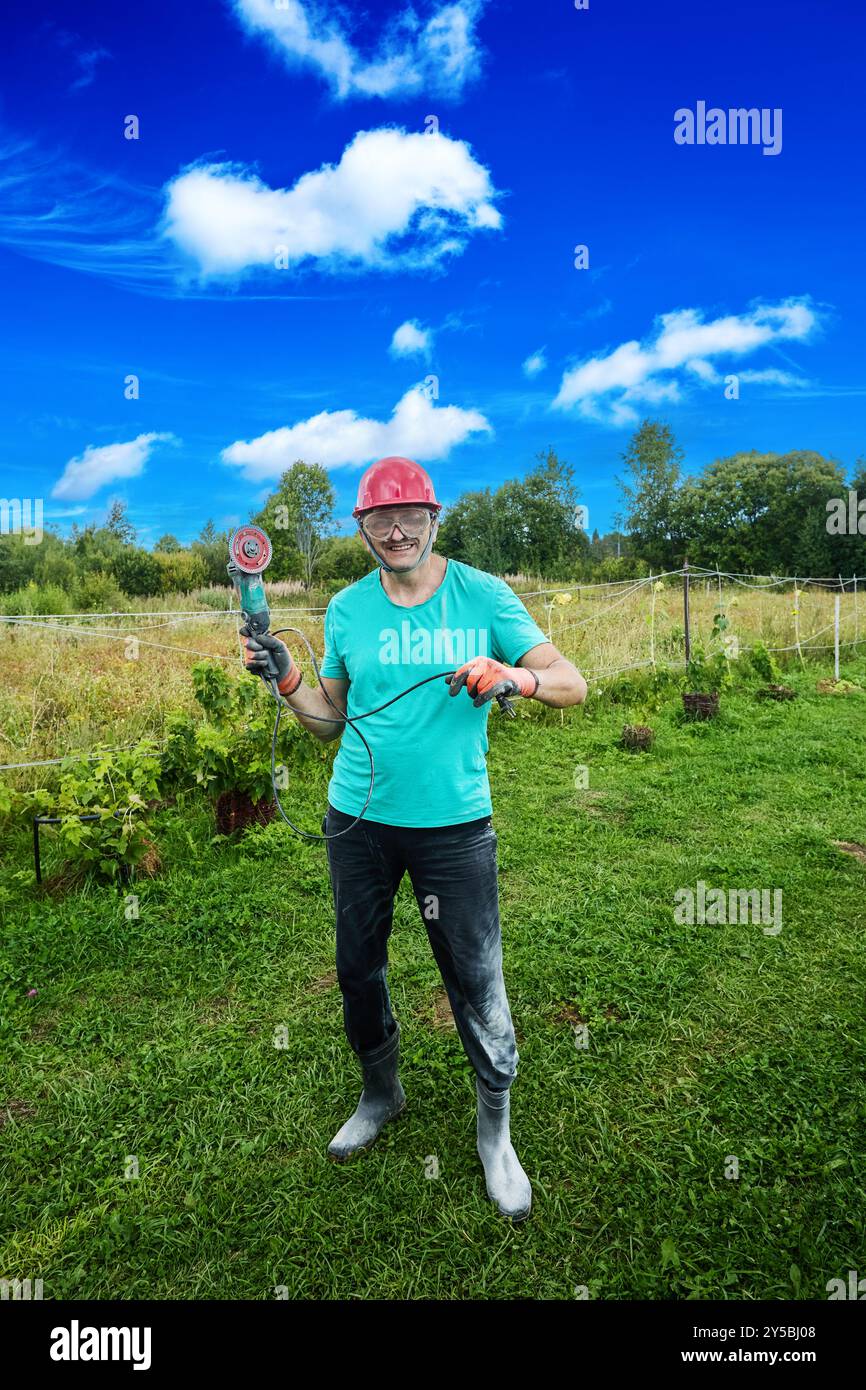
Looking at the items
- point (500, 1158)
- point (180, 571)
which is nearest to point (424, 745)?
point (500, 1158)

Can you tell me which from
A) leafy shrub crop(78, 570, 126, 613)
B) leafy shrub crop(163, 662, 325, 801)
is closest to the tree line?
leafy shrub crop(78, 570, 126, 613)

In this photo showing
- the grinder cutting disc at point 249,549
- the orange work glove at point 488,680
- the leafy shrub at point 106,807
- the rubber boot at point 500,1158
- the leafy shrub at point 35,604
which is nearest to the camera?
the orange work glove at point 488,680

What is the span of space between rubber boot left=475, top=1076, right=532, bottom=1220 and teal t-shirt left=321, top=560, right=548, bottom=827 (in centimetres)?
87

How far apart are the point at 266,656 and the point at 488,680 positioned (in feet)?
2.11

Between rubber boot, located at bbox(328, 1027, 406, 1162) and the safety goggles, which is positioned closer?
the safety goggles

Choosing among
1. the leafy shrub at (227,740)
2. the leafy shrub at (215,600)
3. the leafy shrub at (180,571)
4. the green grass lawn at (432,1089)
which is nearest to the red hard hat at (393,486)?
the green grass lawn at (432,1089)

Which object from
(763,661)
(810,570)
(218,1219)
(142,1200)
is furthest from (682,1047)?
(810,570)

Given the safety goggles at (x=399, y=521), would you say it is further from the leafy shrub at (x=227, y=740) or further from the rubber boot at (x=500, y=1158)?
the leafy shrub at (x=227, y=740)

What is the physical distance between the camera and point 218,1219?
2.17 metres

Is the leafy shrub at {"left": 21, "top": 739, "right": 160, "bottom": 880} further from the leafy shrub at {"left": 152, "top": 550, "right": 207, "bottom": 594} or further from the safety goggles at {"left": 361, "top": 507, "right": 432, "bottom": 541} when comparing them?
the leafy shrub at {"left": 152, "top": 550, "right": 207, "bottom": 594}

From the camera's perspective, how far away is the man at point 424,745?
1.99 metres

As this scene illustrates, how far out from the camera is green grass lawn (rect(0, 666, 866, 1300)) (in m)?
2.04
